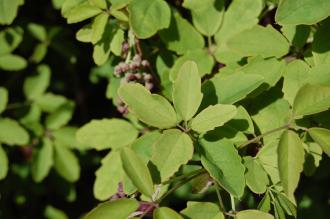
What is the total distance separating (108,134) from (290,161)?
2.22ft

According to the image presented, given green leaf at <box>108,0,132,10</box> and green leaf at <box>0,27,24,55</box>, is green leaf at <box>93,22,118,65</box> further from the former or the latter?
green leaf at <box>0,27,24,55</box>

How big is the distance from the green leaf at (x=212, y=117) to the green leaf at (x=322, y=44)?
307mm

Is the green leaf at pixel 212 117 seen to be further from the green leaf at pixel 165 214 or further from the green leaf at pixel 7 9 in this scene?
the green leaf at pixel 7 9

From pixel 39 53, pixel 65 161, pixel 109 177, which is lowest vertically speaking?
pixel 65 161

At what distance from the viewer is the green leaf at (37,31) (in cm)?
221

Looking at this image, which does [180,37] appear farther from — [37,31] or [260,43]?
[37,31]

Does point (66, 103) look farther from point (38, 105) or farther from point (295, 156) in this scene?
point (295, 156)

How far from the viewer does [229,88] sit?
4.18 ft

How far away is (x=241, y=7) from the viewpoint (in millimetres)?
1499

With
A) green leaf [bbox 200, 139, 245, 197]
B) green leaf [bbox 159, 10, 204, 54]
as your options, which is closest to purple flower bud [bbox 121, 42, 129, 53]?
green leaf [bbox 159, 10, 204, 54]

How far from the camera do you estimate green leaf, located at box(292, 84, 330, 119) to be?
1.10m

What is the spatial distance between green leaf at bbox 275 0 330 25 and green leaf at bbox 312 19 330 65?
0.50 ft

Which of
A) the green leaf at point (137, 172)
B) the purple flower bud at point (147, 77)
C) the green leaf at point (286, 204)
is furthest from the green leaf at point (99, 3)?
the green leaf at point (286, 204)


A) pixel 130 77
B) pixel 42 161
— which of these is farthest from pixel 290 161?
pixel 42 161
